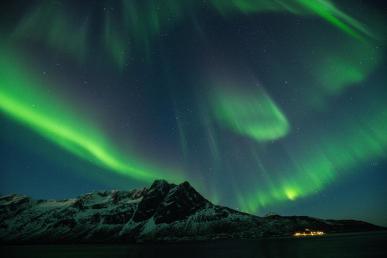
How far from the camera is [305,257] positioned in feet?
322

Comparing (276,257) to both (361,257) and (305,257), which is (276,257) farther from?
(361,257)

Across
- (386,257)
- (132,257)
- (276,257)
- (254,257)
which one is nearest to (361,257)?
(386,257)

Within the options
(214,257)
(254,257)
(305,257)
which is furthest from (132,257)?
(305,257)

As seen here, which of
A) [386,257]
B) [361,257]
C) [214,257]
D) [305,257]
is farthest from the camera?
[214,257]

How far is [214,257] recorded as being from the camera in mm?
112438

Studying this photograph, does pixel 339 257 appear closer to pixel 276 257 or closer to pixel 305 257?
pixel 305 257

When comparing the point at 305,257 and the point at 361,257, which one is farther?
the point at 305,257

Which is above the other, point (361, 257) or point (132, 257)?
point (132, 257)

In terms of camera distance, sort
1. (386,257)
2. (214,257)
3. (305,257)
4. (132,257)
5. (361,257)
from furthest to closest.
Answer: (132,257), (214,257), (305,257), (361,257), (386,257)

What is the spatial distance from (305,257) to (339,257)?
10.9 m

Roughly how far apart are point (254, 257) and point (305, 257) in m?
17.3

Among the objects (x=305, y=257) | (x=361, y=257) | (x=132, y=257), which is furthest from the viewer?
(x=132, y=257)

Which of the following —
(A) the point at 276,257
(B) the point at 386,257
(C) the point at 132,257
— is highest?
(C) the point at 132,257

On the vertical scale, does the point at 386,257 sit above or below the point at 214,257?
below
